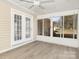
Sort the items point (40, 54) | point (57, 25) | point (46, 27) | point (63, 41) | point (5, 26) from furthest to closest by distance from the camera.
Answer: point (46, 27), point (57, 25), point (63, 41), point (5, 26), point (40, 54)

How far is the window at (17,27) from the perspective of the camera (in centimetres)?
584

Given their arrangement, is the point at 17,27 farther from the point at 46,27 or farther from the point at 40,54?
the point at 46,27

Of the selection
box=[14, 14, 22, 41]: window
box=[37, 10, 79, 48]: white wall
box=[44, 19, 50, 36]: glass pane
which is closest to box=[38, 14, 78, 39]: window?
box=[44, 19, 50, 36]: glass pane

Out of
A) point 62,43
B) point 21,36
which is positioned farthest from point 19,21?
point 62,43

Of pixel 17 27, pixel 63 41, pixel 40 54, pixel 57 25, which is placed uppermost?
pixel 57 25

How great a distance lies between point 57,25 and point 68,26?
927 mm

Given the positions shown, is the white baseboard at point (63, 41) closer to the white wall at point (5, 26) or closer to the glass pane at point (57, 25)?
the glass pane at point (57, 25)

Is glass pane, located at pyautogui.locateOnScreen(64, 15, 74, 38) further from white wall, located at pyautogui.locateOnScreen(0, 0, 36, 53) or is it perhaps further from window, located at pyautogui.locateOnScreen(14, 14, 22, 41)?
white wall, located at pyautogui.locateOnScreen(0, 0, 36, 53)

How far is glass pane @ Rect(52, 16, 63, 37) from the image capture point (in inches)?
270

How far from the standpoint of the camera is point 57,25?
279 inches

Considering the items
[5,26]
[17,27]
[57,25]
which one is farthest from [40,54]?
[57,25]

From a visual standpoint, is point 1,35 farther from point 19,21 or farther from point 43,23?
point 43,23

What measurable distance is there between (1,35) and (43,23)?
437 centimetres

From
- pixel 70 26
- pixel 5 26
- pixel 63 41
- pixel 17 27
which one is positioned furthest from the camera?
pixel 63 41
